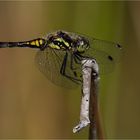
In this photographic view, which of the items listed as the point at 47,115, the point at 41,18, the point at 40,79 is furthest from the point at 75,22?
the point at 47,115

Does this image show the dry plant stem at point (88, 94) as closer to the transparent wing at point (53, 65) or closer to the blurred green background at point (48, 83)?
the transparent wing at point (53, 65)

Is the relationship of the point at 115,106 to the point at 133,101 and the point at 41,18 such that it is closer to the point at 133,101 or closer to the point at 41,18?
the point at 133,101

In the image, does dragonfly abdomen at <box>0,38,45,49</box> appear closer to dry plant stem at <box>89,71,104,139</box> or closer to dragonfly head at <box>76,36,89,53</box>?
dragonfly head at <box>76,36,89,53</box>

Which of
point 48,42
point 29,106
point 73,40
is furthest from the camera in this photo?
point 29,106

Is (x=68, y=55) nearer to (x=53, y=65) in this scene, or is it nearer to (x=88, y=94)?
(x=53, y=65)

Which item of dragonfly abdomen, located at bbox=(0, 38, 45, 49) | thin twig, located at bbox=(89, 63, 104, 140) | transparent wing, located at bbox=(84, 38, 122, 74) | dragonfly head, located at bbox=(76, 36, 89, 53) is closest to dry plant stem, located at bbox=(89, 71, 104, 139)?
thin twig, located at bbox=(89, 63, 104, 140)

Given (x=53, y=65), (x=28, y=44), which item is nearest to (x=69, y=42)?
(x=53, y=65)

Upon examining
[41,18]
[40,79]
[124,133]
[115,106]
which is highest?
[41,18]
